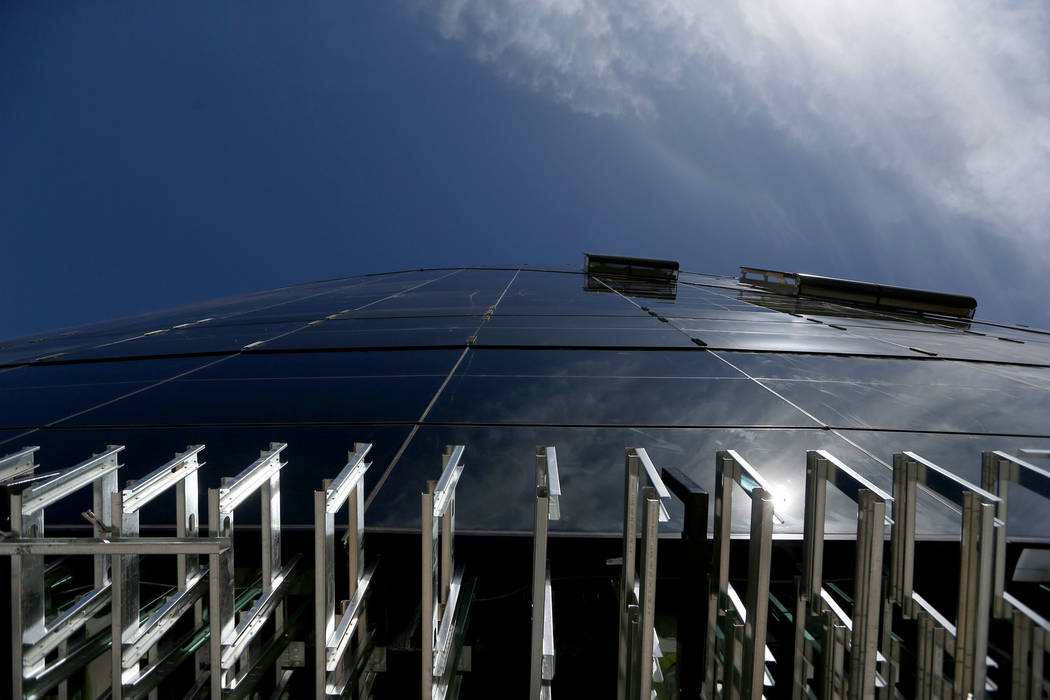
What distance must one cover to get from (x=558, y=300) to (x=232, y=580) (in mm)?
12142

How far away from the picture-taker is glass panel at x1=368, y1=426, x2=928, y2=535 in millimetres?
4555

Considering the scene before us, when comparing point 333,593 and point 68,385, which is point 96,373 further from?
point 333,593

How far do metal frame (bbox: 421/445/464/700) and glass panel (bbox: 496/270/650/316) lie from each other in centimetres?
906

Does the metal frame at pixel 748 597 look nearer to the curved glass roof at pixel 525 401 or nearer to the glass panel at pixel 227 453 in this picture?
the curved glass roof at pixel 525 401

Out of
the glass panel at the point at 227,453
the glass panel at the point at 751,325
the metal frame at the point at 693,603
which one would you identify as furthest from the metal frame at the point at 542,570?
the glass panel at the point at 751,325

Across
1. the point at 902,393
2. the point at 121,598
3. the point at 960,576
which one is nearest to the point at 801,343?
the point at 902,393

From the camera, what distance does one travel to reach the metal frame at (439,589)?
10.4 ft

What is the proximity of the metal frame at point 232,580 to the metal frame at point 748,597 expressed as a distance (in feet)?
8.82

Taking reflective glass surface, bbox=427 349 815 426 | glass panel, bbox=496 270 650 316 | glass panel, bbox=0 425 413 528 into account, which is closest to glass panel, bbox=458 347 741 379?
reflective glass surface, bbox=427 349 815 426

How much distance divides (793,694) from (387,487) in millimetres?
3219

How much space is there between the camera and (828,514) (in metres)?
4.67

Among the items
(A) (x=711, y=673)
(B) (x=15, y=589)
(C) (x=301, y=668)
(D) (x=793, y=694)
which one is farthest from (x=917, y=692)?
(B) (x=15, y=589)

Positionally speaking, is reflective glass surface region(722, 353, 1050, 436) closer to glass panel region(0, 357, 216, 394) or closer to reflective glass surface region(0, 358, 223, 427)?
glass panel region(0, 357, 216, 394)

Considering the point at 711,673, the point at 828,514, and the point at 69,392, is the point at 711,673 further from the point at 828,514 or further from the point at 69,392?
the point at 69,392
